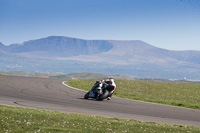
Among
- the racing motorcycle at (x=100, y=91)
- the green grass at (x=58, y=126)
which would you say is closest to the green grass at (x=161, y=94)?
the racing motorcycle at (x=100, y=91)

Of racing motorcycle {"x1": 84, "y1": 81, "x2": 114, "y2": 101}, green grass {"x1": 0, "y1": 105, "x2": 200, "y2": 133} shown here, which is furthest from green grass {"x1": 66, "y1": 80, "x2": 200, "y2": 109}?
green grass {"x1": 0, "y1": 105, "x2": 200, "y2": 133}

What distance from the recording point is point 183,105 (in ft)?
83.9

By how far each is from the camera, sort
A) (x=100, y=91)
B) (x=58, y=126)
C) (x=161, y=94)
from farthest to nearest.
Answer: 1. (x=161, y=94)
2. (x=100, y=91)
3. (x=58, y=126)

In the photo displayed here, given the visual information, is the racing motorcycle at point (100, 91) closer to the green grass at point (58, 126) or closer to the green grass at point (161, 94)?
the green grass at point (161, 94)

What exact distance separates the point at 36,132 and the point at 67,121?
2930 millimetres

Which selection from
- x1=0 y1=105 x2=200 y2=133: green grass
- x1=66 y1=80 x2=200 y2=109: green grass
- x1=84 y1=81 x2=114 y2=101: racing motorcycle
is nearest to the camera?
x1=0 y1=105 x2=200 y2=133: green grass

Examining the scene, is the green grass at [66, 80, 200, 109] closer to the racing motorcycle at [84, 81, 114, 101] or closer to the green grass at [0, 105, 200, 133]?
the racing motorcycle at [84, 81, 114, 101]

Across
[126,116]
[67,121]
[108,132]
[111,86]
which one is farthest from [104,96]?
[108,132]

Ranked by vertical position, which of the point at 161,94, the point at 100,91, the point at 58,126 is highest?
the point at 100,91

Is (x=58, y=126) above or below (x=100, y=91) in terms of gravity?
below

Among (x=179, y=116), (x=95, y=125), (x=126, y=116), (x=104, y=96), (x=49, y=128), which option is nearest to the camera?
(x=49, y=128)

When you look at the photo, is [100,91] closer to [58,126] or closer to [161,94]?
[161,94]

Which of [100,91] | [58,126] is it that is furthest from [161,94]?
[58,126]

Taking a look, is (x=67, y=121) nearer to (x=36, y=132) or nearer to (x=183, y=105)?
(x=36, y=132)
